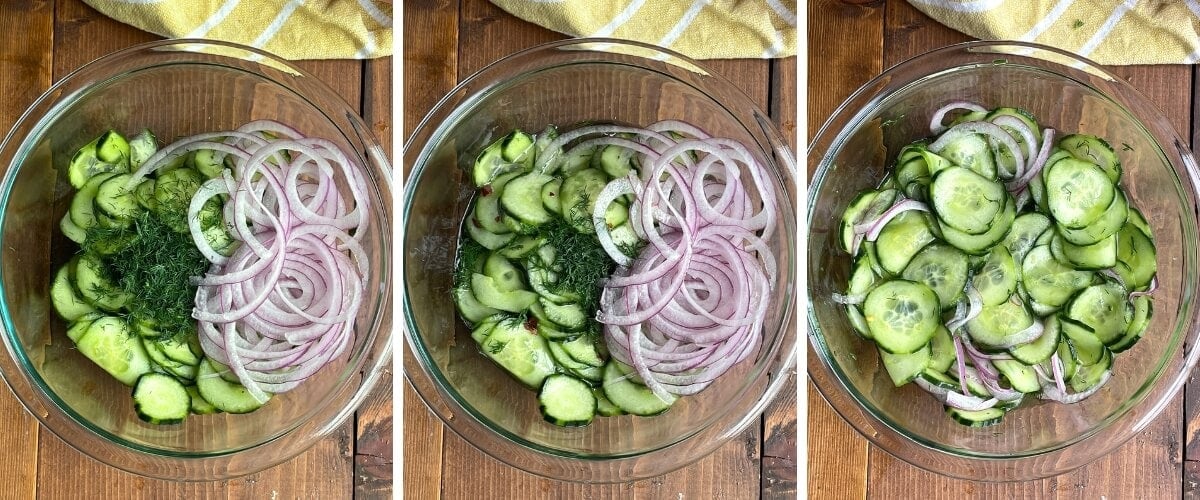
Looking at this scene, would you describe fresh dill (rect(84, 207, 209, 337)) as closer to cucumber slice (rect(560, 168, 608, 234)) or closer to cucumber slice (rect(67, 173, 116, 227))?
cucumber slice (rect(67, 173, 116, 227))

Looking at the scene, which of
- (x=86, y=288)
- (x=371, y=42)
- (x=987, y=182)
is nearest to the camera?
(x=987, y=182)

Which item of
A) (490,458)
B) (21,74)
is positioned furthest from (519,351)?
(21,74)

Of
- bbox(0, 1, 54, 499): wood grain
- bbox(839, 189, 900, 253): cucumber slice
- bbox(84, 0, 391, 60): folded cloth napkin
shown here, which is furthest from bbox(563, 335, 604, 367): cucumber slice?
bbox(0, 1, 54, 499): wood grain

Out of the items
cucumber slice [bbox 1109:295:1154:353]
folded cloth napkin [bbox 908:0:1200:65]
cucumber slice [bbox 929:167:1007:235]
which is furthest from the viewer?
folded cloth napkin [bbox 908:0:1200:65]

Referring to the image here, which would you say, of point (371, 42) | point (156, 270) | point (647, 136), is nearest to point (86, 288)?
point (156, 270)

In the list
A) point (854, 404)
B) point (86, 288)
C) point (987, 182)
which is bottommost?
point (854, 404)

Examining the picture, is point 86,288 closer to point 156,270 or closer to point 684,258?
point 156,270

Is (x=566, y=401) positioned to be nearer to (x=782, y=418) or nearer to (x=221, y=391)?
(x=782, y=418)
